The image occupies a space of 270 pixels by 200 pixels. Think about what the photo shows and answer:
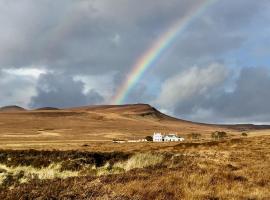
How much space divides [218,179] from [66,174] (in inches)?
457

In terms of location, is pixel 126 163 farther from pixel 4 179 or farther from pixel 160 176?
pixel 160 176

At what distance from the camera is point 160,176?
760 inches

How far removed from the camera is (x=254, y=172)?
22141mm

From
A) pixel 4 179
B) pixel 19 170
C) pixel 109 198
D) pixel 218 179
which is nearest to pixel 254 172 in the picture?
pixel 218 179

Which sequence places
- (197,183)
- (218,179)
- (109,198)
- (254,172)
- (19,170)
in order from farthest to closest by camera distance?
(19,170)
(254,172)
(218,179)
(197,183)
(109,198)

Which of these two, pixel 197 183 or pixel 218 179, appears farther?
pixel 218 179

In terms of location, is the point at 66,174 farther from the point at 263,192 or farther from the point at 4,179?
the point at 263,192

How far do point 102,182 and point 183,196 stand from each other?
3.74 m

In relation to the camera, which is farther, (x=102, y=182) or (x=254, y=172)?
(x=254, y=172)

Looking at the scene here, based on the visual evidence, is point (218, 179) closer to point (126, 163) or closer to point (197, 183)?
point (197, 183)

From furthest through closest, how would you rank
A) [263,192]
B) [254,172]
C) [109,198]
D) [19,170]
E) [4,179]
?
[19,170] → [4,179] → [254,172] → [263,192] → [109,198]

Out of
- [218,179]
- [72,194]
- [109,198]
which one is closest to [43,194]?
[72,194]

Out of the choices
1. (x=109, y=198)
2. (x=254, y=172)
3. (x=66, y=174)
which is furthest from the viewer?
(x=66, y=174)

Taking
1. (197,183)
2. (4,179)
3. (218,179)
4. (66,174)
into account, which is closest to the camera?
(197,183)
